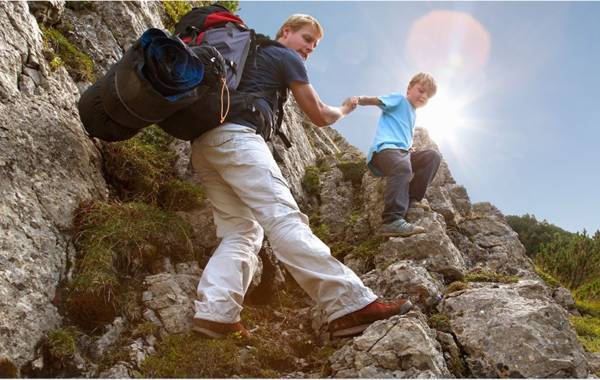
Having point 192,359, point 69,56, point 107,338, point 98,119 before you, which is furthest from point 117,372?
point 69,56

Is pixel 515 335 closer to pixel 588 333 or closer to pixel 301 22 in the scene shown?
pixel 301 22

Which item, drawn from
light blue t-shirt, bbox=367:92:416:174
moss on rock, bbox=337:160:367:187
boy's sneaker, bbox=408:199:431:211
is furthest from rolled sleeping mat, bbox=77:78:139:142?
moss on rock, bbox=337:160:367:187

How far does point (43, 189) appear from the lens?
568cm

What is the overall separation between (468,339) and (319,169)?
21.9 ft

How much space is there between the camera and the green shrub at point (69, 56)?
7.73 m

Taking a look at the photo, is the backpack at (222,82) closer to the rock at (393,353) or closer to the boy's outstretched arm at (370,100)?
the rock at (393,353)

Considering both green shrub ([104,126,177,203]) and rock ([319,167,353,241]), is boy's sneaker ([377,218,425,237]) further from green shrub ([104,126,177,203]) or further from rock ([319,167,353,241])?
green shrub ([104,126,177,203])

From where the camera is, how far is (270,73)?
6.09 m

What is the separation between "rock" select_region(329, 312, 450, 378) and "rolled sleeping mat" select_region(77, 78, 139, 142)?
3533mm

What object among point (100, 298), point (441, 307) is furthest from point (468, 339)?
point (100, 298)

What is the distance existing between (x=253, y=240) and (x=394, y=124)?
15.7ft

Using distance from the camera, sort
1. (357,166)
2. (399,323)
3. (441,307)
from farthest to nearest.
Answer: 1. (357,166)
2. (441,307)
3. (399,323)

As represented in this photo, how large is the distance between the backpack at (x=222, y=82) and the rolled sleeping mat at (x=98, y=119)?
0.48 metres

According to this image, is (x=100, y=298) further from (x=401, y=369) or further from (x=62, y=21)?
(x=62, y=21)
